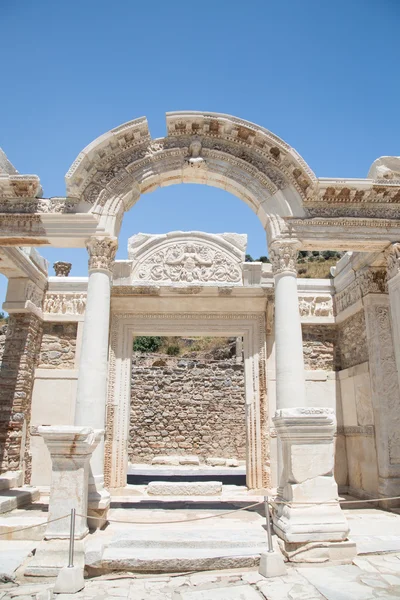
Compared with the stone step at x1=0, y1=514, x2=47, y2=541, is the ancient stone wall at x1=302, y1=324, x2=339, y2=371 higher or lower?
higher

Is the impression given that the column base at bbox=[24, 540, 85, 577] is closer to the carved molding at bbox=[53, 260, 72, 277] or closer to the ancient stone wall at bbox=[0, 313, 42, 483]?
the ancient stone wall at bbox=[0, 313, 42, 483]

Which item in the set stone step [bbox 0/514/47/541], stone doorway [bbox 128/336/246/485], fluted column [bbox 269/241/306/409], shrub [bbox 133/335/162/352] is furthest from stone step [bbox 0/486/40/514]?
shrub [bbox 133/335/162/352]

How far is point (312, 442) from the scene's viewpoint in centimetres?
573

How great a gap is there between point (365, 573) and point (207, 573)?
1.66 meters

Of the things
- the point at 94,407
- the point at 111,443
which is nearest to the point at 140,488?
the point at 111,443

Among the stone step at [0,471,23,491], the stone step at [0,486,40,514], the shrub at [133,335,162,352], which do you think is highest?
the shrub at [133,335,162,352]

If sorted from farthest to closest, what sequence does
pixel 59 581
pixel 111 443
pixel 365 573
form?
pixel 111 443 < pixel 365 573 < pixel 59 581

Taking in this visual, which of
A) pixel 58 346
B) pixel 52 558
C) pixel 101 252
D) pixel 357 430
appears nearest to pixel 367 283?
pixel 357 430

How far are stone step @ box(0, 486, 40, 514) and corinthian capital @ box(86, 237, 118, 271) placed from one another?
407cm

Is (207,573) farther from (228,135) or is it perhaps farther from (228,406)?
(228,406)

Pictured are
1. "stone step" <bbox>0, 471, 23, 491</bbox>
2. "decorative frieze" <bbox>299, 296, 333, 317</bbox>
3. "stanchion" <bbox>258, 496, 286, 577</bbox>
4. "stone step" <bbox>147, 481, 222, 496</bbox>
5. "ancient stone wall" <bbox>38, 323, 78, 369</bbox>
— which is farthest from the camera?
"decorative frieze" <bbox>299, 296, 333, 317</bbox>

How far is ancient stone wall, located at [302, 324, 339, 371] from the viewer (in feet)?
34.2

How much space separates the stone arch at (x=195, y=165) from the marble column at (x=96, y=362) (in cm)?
58

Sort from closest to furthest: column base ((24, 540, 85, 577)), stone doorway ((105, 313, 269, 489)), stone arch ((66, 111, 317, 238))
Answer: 1. column base ((24, 540, 85, 577))
2. stone arch ((66, 111, 317, 238))
3. stone doorway ((105, 313, 269, 489))
